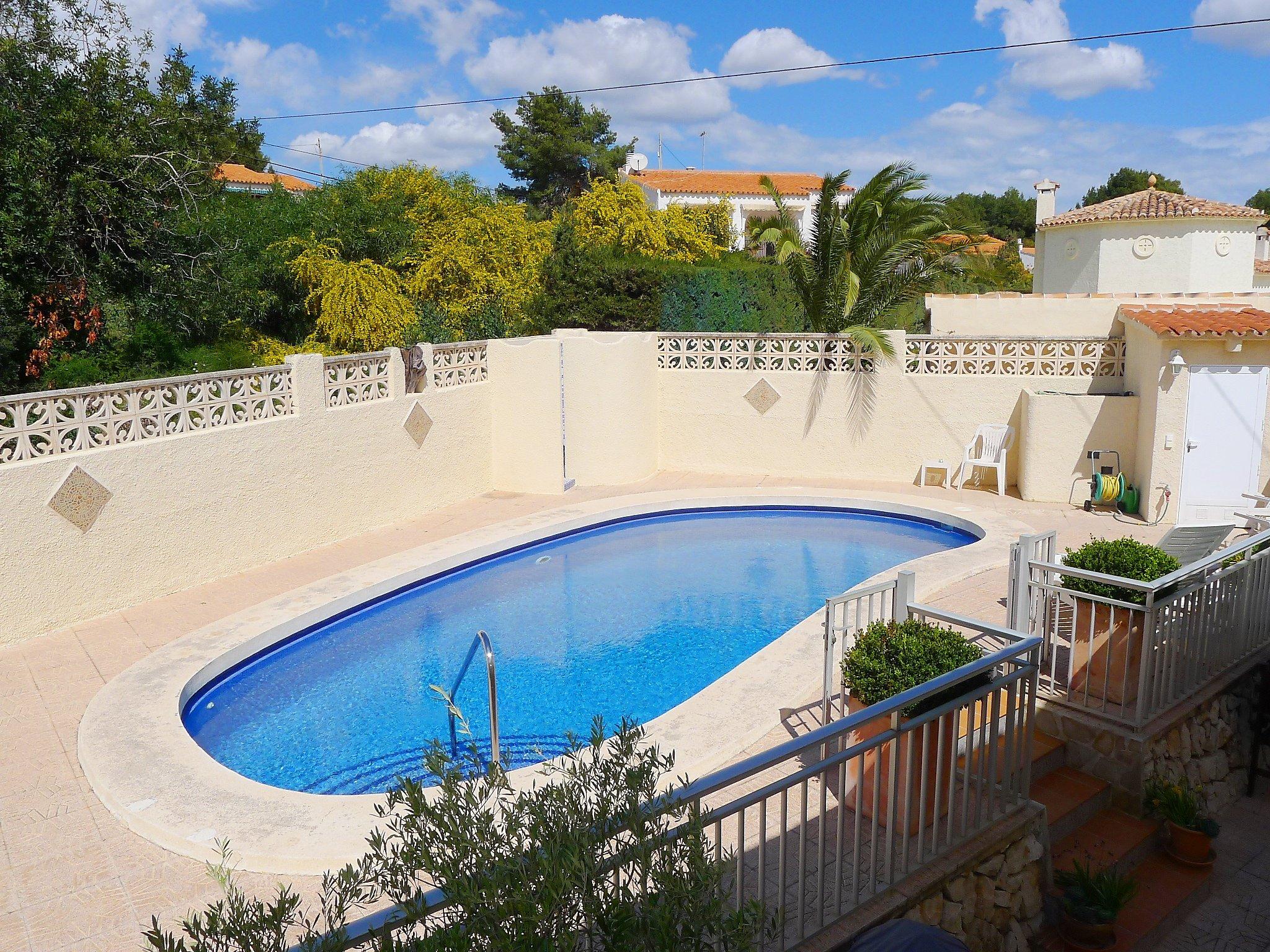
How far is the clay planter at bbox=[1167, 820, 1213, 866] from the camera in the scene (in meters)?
5.65

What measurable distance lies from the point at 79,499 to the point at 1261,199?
85.0 meters

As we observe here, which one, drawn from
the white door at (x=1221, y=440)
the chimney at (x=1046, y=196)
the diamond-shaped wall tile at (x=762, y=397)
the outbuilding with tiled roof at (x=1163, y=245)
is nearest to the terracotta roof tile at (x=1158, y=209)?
the outbuilding with tiled roof at (x=1163, y=245)

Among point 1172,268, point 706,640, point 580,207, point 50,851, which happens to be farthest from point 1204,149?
point 50,851

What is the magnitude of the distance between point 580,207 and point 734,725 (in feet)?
96.8

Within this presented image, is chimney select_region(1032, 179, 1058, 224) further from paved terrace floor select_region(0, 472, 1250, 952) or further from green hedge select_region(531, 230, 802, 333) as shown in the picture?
paved terrace floor select_region(0, 472, 1250, 952)

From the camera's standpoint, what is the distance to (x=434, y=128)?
5400 centimetres

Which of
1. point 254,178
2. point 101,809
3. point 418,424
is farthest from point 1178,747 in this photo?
point 254,178

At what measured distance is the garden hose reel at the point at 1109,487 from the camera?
41.6 feet

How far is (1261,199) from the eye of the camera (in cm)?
7275

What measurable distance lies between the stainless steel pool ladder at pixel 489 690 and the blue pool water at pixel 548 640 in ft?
0.29

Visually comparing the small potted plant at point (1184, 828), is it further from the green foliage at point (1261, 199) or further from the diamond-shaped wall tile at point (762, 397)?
the green foliage at point (1261, 199)

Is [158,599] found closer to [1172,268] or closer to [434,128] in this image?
[1172,268]

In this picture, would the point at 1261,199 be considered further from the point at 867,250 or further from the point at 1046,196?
the point at 867,250

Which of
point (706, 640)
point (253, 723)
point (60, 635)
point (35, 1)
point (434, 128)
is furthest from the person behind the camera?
point (434, 128)
